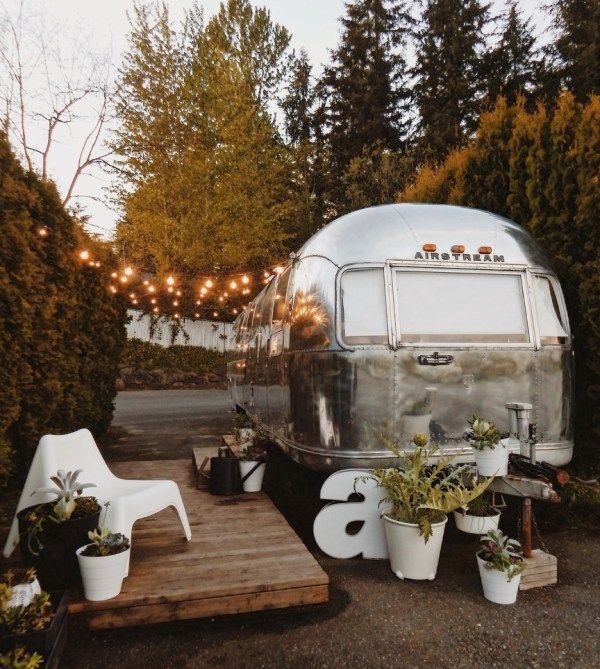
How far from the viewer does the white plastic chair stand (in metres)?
3.42

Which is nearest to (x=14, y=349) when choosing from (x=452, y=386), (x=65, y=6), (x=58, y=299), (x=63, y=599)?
(x=58, y=299)

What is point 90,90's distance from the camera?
72.5ft

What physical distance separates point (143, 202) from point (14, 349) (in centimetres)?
1852

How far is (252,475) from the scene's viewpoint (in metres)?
5.29

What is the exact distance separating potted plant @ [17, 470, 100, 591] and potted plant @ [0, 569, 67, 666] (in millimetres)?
399

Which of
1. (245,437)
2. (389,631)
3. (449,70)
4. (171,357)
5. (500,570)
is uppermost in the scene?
(449,70)

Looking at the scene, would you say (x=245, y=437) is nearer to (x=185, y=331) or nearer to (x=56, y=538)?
(x=56, y=538)

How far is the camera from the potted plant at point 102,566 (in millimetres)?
2910

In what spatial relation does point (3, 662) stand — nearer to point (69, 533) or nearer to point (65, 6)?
point (69, 533)


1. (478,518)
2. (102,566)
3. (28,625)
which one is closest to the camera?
(28,625)

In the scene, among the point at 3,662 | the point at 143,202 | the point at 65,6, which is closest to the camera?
the point at 3,662

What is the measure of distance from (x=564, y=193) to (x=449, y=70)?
25001 mm

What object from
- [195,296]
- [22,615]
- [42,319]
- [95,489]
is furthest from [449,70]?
[22,615]

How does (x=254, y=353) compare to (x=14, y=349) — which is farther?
(x=254, y=353)
